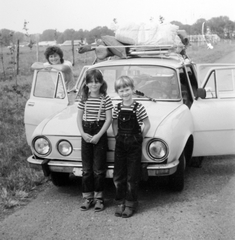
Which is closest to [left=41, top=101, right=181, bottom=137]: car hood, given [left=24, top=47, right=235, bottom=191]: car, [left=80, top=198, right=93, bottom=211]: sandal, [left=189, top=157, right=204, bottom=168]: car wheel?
[left=24, top=47, right=235, bottom=191]: car

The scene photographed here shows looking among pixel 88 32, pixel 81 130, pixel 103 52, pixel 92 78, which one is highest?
pixel 88 32

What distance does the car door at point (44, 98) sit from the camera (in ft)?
18.8

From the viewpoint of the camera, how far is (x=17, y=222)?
4.18 metres

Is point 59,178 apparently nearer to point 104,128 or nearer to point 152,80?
point 104,128

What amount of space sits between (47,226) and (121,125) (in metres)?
1.21

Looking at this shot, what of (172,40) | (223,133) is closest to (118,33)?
(172,40)

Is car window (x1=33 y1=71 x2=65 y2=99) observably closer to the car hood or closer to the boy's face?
the car hood

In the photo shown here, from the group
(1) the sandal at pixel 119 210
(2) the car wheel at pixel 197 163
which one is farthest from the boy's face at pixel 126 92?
(2) the car wheel at pixel 197 163

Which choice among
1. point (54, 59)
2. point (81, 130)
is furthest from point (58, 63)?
point (81, 130)

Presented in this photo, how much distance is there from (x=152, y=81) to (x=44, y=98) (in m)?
1.54

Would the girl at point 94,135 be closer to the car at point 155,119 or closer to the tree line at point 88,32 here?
the car at point 155,119

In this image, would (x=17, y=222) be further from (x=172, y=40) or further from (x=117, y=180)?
(x=172, y=40)

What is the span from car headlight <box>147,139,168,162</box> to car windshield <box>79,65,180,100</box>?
1082 mm

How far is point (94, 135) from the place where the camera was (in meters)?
4.42
